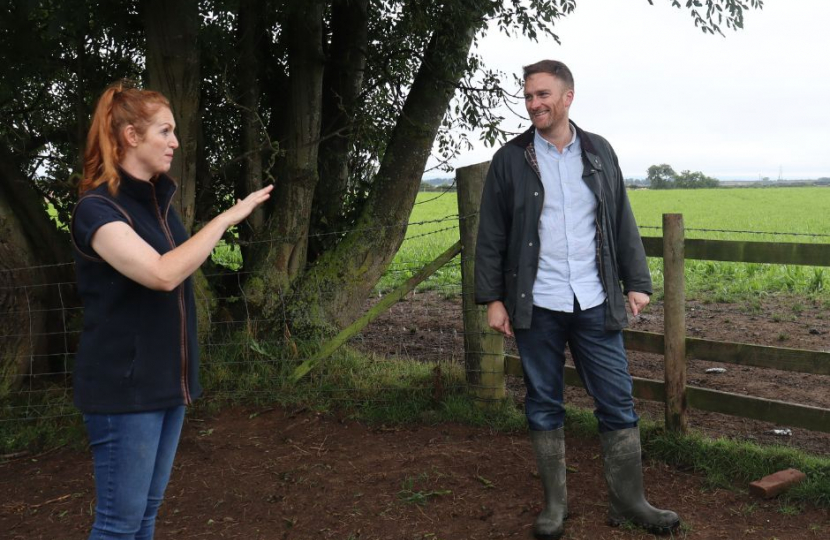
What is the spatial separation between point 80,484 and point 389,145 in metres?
4.02

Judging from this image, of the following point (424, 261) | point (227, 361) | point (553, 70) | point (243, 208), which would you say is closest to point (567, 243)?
point (553, 70)

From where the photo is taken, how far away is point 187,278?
281 centimetres

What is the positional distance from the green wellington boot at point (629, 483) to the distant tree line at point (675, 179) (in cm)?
7585

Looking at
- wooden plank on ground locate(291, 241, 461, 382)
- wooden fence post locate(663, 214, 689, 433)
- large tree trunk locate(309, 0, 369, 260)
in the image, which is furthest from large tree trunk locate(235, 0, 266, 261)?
wooden fence post locate(663, 214, 689, 433)

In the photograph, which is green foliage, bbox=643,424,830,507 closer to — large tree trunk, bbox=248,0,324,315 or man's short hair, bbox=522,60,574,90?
man's short hair, bbox=522,60,574,90

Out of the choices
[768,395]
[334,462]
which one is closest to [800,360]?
[768,395]

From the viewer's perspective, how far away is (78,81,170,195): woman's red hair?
2721 mm

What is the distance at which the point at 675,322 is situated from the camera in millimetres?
5477

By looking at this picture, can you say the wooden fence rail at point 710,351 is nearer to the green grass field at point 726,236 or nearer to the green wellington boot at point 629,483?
the green grass field at point 726,236

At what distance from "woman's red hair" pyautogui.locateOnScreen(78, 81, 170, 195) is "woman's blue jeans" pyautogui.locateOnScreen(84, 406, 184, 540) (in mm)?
756

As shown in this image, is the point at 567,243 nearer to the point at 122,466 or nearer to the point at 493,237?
the point at 493,237

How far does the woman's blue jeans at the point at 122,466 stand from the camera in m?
2.74

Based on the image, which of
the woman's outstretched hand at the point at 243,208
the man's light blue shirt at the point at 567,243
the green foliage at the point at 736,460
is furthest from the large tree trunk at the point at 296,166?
the woman's outstretched hand at the point at 243,208

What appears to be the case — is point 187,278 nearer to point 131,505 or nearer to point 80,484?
point 131,505
